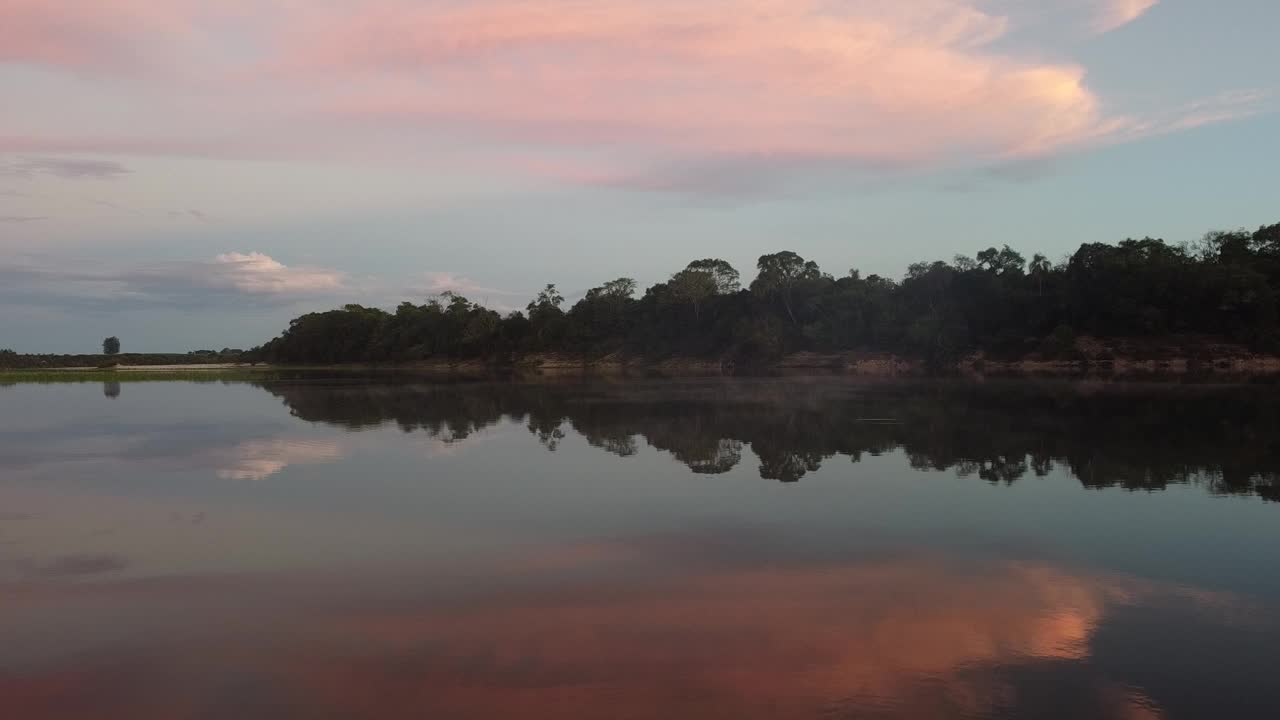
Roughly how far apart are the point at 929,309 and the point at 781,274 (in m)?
23.0

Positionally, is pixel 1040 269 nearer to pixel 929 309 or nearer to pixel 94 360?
pixel 929 309

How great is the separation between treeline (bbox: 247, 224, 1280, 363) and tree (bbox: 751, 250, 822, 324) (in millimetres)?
144

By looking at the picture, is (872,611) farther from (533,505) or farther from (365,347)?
(365,347)

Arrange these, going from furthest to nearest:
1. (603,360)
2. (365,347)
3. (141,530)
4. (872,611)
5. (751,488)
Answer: (365,347)
(603,360)
(751,488)
(141,530)
(872,611)

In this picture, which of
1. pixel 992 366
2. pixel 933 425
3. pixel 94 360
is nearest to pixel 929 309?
pixel 992 366

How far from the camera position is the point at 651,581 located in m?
10.2

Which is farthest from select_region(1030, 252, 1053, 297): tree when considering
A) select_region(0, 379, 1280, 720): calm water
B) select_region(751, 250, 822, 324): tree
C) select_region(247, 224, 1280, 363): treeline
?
select_region(0, 379, 1280, 720): calm water

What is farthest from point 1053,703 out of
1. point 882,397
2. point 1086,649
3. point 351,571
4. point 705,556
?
point 882,397

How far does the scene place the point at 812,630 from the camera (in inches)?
328

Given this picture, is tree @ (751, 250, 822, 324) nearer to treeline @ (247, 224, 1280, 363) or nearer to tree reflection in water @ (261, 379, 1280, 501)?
treeline @ (247, 224, 1280, 363)

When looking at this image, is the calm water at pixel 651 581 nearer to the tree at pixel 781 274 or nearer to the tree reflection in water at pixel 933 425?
the tree reflection in water at pixel 933 425

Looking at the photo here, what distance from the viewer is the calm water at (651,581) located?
277 inches

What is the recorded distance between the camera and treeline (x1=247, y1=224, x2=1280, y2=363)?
232 feet

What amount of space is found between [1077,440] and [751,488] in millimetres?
11645
